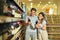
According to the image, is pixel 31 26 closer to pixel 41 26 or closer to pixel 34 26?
pixel 34 26

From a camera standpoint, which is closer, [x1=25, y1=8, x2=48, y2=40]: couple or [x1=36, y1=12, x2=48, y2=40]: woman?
[x1=25, y1=8, x2=48, y2=40]: couple

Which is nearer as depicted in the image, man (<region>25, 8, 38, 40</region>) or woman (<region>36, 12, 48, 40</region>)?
man (<region>25, 8, 38, 40</region>)

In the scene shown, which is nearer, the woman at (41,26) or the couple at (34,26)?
the couple at (34,26)

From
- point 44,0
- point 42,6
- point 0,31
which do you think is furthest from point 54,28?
point 42,6

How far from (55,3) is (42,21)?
47.9 feet

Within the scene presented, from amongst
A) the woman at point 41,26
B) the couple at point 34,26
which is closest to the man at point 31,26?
the couple at point 34,26

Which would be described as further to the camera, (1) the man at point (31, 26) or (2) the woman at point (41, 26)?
(2) the woman at point (41, 26)

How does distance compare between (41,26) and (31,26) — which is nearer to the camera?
(31,26)

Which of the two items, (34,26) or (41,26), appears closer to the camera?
(34,26)

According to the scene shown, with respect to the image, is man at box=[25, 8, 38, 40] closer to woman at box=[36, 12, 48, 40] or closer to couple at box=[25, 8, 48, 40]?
couple at box=[25, 8, 48, 40]

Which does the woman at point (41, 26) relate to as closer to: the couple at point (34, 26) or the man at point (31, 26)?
the couple at point (34, 26)

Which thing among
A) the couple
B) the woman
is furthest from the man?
the woman

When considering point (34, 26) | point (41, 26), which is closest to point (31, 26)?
point (34, 26)

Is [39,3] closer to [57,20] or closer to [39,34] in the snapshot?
[57,20]
